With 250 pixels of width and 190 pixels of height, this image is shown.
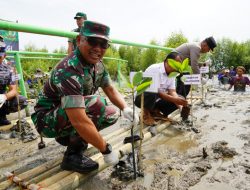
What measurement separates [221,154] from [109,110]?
→ 1.14m

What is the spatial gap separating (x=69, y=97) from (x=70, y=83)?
93 millimetres

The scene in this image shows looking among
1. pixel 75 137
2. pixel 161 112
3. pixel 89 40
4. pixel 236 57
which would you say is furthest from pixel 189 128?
pixel 236 57

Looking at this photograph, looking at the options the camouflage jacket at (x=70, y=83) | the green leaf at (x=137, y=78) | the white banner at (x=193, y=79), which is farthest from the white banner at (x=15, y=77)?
the white banner at (x=193, y=79)

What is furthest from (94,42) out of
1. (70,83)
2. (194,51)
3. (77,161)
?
(194,51)

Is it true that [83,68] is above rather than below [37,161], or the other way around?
above

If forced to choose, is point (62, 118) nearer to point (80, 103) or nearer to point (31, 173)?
point (80, 103)

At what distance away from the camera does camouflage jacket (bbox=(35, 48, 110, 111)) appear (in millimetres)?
1541

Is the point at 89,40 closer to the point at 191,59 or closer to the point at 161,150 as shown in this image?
the point at 161,150

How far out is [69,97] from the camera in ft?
5.01

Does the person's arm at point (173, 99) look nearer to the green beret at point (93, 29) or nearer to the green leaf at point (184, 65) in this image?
the green leaf at point (184, 65)

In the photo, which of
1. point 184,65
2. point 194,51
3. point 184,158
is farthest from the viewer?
point 194,51

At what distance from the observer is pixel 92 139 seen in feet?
5.09

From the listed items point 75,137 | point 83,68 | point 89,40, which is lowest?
point 75,137

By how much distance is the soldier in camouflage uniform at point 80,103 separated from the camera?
1541mm
